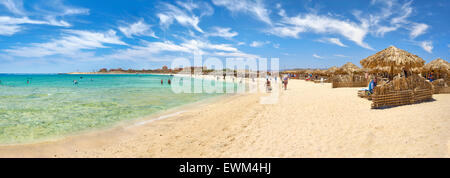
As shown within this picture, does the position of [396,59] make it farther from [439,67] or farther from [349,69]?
[349,69]

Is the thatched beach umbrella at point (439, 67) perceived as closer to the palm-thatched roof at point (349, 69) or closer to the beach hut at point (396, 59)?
the palm-thatched roof at point (349, 69)

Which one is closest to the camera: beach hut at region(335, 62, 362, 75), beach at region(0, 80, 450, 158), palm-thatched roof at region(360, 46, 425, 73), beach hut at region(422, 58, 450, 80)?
beach at region(0, 80, 450, 158)

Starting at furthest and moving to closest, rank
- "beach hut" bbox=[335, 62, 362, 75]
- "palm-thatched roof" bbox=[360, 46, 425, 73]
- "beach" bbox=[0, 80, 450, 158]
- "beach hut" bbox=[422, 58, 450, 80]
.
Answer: "beach hut" bbox=[335, 62, 362, 75] → "beach hut" bbox=[422, 58, 450, 80] → "palm-thatched roof" bbox=[360, 46, 425, 73] → "beach" bbox=[0, 80, 450, 158]

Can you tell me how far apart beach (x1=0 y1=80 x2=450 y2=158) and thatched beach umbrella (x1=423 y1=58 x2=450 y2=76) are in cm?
1573

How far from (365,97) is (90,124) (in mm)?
11300

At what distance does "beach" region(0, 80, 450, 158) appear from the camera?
3.72 m

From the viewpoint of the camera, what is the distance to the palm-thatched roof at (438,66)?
54.2ft

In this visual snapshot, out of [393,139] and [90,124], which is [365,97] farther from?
[90,124]

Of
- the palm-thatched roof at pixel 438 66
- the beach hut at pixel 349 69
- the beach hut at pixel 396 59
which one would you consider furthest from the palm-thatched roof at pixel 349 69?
the beach hut at pixel 396 59

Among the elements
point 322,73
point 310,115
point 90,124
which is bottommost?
point 90,124

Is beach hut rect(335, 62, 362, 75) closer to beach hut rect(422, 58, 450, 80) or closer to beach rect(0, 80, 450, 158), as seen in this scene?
beach hut rect(422, 58, 450, 80)

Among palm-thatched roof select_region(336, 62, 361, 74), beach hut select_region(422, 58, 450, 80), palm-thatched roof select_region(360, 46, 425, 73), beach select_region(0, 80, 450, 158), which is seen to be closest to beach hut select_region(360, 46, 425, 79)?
palm-thatched roof select_region(360, 46, 425, 73)
